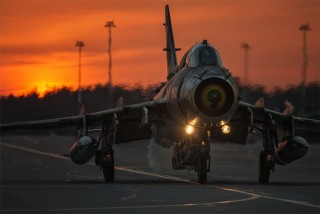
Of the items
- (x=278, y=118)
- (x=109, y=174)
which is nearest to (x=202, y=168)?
(x=109, y=174)

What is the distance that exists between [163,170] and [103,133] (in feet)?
22.2

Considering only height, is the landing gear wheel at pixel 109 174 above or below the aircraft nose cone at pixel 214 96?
below

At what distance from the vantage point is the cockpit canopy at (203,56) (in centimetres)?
2398

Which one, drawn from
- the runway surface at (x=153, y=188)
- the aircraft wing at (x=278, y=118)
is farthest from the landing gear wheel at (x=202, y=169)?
the aircraft wing at (x=278, y=118)

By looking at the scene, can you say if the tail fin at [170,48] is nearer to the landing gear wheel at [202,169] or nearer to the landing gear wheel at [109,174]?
the landing gear wheel at [109,174]

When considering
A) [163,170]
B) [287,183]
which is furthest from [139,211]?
[163,170]

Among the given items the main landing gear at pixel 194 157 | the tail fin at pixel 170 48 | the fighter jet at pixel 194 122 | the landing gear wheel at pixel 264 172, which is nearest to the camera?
the fighter jet at pixel 194 122

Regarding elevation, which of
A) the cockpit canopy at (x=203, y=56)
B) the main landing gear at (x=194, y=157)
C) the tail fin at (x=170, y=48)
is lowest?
the main landing gear at (x=194, y=157)

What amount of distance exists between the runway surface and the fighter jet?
2.55ft

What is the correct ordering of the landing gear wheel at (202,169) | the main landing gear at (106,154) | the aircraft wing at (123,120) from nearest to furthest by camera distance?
the landing gear wheel at (202,169) < the main landing gear at (106,154) < the aircraft wing at (123,120)

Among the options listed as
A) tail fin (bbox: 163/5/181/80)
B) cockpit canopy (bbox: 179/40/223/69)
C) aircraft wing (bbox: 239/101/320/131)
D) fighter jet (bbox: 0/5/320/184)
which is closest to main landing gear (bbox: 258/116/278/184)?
fighter jet (bbox: 0/5/320/184)

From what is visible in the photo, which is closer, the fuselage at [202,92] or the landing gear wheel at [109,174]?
the fuselage at [202,92]

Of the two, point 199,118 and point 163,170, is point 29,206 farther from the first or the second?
point 163,170

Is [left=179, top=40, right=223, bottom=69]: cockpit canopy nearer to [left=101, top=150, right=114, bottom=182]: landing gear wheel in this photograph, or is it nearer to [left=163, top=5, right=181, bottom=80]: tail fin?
[left=101, top=150, right=114, bottom=182]: landing gear wheel
